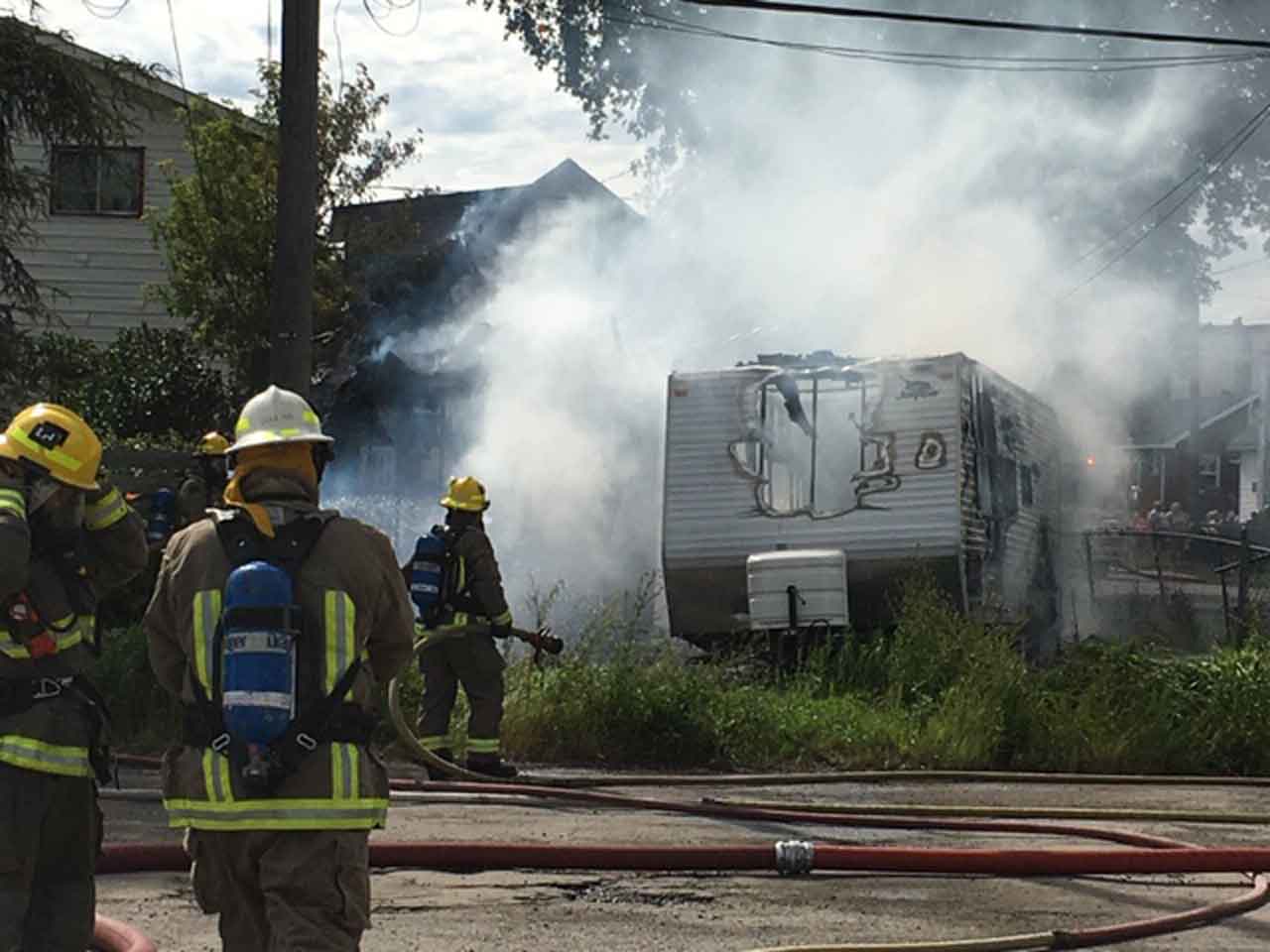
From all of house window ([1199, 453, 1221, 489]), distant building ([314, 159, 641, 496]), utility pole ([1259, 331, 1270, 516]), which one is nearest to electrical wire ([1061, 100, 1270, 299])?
utility pole ([1259, 331, 1270, 516])

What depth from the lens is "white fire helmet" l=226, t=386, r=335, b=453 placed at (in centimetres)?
474

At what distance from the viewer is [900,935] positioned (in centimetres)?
677

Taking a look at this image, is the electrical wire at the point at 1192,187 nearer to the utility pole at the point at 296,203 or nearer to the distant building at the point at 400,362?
the distant building at the point at 400,362

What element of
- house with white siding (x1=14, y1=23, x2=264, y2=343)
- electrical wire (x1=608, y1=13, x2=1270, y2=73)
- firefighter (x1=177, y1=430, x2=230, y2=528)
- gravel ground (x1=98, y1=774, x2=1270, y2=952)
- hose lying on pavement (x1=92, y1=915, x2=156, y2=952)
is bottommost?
gravel ground (x1=98, y1=774, x2=1270, y2=952)

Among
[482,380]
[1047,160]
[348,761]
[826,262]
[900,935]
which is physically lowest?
[900,935]

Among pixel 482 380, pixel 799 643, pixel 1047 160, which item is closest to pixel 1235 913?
pixel 799 643

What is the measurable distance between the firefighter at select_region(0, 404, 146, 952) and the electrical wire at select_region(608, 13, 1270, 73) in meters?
28.7

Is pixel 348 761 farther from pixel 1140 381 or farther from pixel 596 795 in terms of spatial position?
pixel 1140 381

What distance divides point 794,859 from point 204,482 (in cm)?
657

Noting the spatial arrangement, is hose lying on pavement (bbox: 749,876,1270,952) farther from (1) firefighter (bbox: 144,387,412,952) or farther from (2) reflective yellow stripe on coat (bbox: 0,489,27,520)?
(2) reflective yellow stripe on coat (bbox: 0,489,27,520)

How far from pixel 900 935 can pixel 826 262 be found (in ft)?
75.4

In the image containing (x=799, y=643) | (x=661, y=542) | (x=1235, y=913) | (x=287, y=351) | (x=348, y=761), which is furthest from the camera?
(x=661, y=542)

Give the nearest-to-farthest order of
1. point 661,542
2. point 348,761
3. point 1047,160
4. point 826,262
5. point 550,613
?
point 348,761 → point 661,542 → point 550,613 → point 826,262 → point 1047,160

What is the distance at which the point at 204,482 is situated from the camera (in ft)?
43.2
